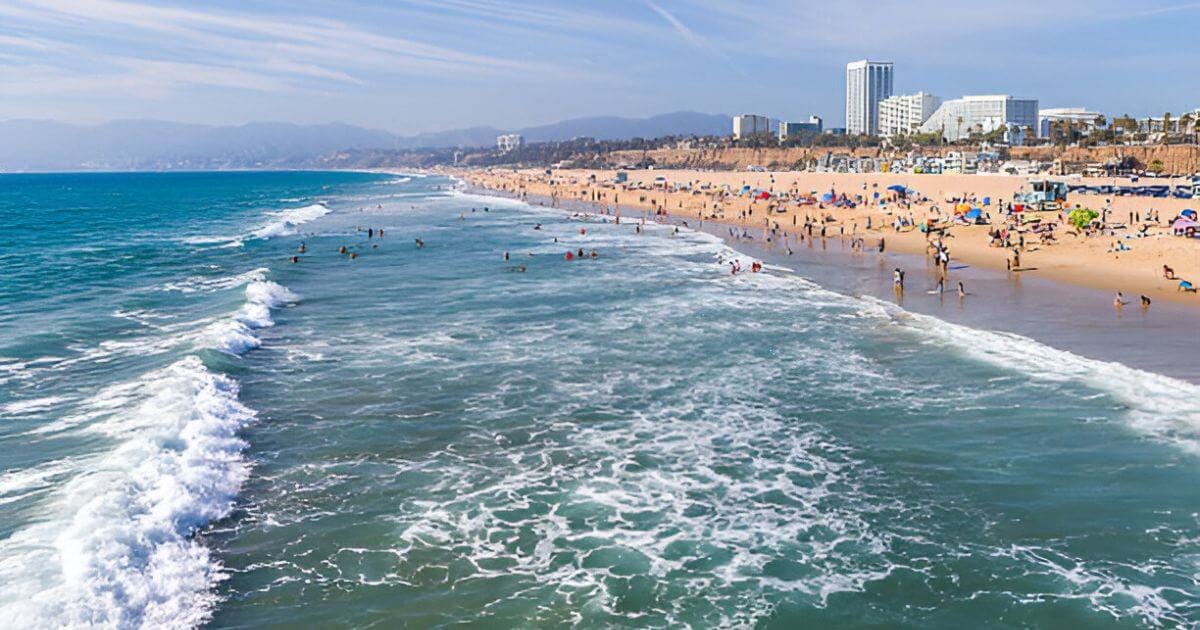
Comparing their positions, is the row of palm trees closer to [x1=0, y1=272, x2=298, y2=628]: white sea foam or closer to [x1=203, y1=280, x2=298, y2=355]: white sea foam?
[x1=203, y1=280, x2=298, y2=355]: white sea foam

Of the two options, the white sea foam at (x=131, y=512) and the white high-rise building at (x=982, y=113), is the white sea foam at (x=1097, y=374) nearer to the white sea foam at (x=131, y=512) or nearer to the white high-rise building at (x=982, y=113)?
the white sea foam at (x=131, y=512)

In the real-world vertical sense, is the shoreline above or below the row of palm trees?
below

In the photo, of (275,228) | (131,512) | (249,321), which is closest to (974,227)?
(249,321)

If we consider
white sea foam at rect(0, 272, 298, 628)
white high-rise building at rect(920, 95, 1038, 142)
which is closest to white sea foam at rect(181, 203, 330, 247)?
white sea foam at rect(0, 272, 298, 628)

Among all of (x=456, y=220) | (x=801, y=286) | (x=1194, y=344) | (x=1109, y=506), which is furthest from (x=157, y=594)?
(x=456, y=220)

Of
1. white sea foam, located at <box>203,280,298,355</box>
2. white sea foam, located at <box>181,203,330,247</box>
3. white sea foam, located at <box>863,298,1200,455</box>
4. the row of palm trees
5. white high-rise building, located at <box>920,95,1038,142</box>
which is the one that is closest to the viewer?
white sea foam, located at <box>863,298,1200,455</box>

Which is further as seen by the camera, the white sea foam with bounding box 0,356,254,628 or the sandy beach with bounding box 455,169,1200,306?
the sandy beach with bounding box 455,169,1200,306

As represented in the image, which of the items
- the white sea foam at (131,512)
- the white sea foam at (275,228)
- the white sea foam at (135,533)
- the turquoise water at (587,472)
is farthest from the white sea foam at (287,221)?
the white sea foam at (135,533)
